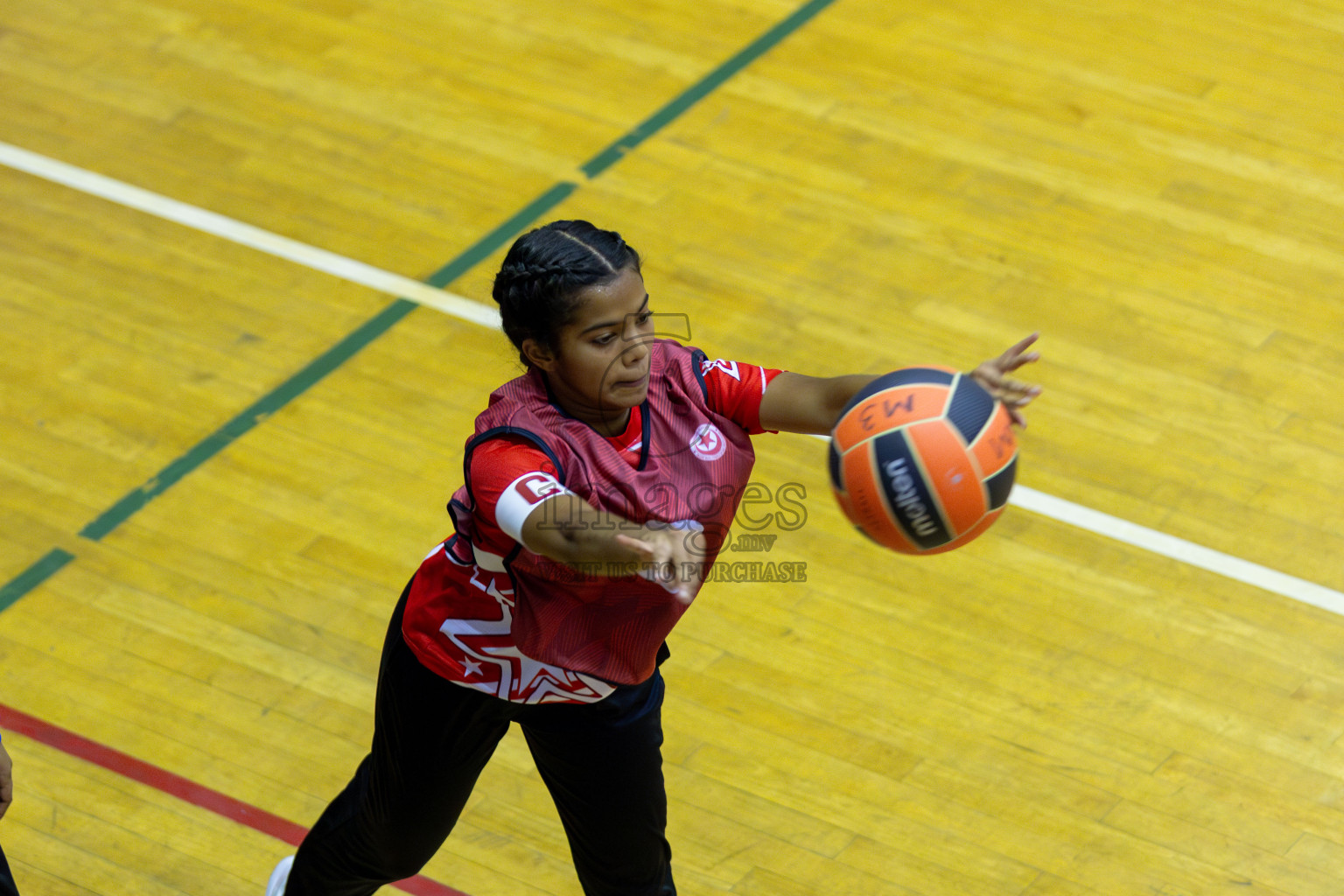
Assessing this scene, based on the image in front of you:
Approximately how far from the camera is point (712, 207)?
261 inches

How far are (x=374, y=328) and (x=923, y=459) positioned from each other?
3.52m

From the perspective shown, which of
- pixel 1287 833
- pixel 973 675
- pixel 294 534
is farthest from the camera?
pixel 294 534

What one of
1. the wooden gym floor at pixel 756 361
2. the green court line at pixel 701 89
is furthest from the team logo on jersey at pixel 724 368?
the green court line at pixel 701 89

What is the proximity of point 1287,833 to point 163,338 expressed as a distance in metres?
4.21

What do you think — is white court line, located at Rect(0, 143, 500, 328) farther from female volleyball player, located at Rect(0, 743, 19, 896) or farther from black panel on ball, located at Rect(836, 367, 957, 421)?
female volleyball player, located at Rect(0, 743, 19, 896)

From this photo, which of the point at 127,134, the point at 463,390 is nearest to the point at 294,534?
the point at 463,390

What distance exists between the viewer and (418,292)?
621cm

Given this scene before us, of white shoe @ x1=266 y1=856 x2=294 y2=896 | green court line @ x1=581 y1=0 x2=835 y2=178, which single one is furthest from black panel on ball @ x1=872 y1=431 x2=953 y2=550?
green court line @ x1=581 y1=0 x2=835 y2=178

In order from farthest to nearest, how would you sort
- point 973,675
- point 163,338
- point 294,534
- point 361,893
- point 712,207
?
point 712,207 → point 163,338 → point 294,534 → point 973,675 → point 361,893

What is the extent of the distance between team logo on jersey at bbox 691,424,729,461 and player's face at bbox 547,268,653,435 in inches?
6.4

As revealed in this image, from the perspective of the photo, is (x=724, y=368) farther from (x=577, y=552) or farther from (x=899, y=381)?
(x=577, y=552)

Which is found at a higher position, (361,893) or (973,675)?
(361,893)

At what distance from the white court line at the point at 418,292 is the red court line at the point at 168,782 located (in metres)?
2.25

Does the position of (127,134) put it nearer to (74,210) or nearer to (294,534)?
(74,210)
